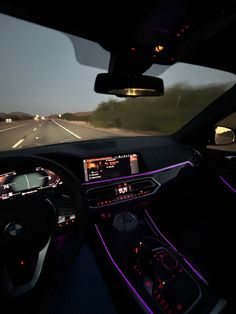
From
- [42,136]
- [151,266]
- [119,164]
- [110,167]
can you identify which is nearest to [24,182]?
[110,167]

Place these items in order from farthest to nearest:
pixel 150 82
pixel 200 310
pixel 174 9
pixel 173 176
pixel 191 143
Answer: pixel 191 143 → pixel 173 176 → pixel 150 82 → pixel 174 9 → pixel 200 310

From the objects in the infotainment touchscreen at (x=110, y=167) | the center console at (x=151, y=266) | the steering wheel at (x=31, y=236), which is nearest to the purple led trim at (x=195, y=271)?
the center console at (x=151, y=266)

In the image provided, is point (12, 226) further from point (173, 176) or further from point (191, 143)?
point (191, 143)

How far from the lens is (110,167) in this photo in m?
2.76

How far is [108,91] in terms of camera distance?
2869mm

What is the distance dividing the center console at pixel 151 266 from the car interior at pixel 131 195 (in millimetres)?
10

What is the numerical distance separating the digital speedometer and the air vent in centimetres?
62

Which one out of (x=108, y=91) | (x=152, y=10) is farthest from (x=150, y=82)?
(x=152, y=10)

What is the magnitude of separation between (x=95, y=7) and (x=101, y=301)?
273 cm

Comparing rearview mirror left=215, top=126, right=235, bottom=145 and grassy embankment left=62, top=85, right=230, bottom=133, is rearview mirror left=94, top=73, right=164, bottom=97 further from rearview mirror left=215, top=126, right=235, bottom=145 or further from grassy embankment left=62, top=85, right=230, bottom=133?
grassy embankment left=62, top=85, right=230, bottom=133

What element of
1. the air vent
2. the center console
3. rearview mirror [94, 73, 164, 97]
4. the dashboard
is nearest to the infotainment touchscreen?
the dashboard

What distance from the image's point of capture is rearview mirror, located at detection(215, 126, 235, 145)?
3072 millimetres

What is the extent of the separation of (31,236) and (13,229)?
10cm

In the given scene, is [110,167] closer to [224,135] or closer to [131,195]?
[131,195]
